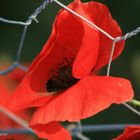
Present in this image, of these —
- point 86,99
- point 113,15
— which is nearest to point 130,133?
point 86,99

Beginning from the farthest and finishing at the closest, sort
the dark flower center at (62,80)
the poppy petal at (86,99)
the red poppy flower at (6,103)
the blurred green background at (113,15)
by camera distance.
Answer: the blurred green background at (113,15)
the red poppy flower at (6,103)
the dark flower center at (62,80)
the poppy petal at (86,99)

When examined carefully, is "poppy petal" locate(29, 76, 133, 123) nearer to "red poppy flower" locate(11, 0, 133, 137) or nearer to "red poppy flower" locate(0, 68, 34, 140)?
"red poppy flower" locate(11, 0, 133, 137)

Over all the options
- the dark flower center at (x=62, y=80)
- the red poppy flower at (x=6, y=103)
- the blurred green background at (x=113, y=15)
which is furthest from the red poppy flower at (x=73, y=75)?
the blurred green background at (x=113, y=15)

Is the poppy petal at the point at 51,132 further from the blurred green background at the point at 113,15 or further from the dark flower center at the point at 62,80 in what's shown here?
the blurred green background at the point at 113,15

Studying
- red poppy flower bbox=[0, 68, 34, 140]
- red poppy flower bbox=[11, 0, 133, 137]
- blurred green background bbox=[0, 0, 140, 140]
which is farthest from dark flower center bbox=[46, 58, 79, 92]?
blurred green background bbox=[0, 0, 140, 140]

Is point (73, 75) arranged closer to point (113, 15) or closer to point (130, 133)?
point (130, 133)

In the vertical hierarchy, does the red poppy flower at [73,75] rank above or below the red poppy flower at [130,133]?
above

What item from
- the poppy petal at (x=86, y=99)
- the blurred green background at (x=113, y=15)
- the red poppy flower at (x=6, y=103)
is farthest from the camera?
the blurred green background at (x=113, y=15)

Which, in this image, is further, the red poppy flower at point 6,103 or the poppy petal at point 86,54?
the red poppy flower at point 6,103
